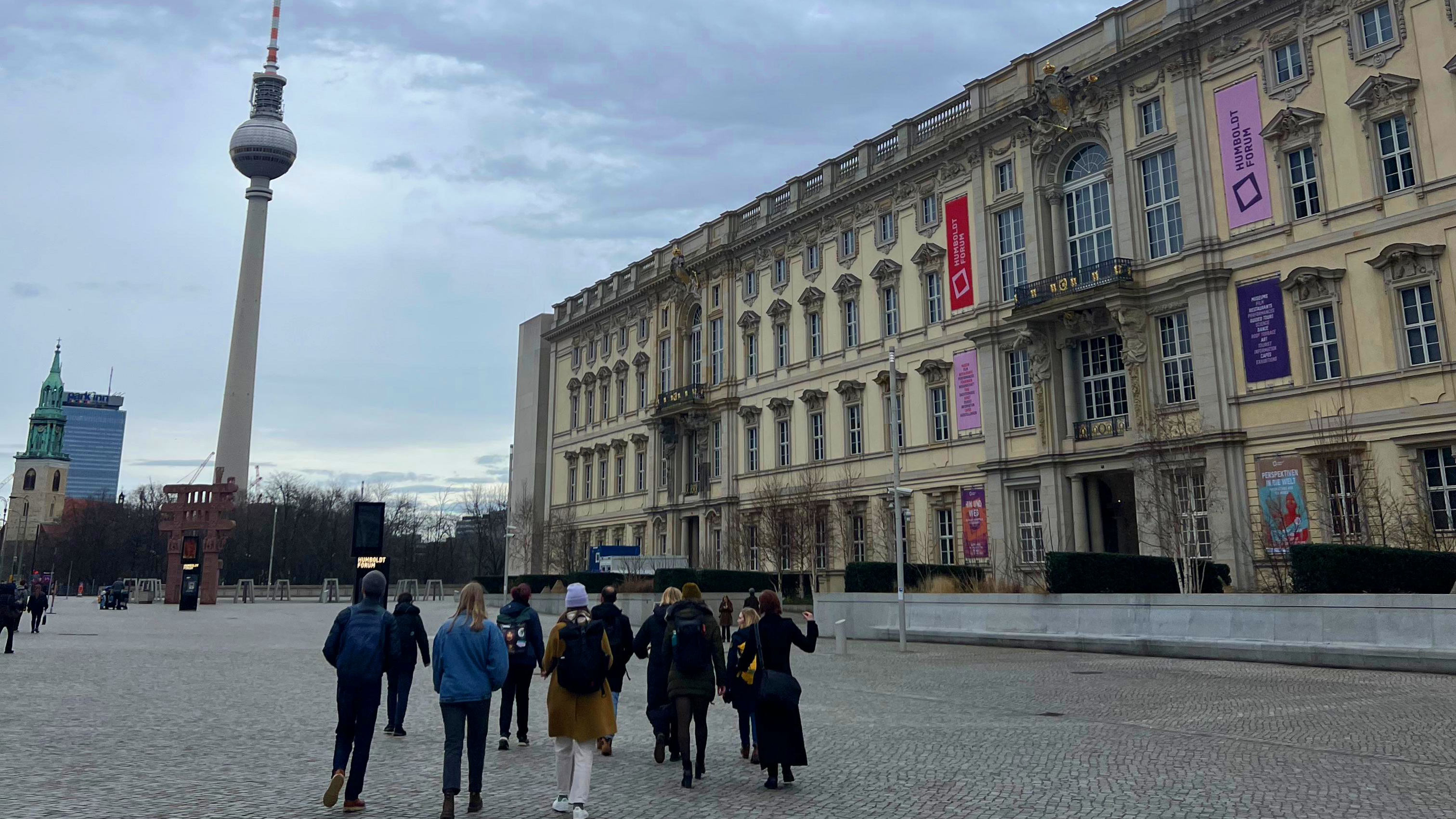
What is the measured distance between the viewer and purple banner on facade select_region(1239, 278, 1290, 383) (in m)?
32.7

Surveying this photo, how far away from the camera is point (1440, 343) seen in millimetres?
28984

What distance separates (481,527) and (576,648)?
113 meters

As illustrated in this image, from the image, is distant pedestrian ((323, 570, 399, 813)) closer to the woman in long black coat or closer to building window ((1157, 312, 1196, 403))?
the woman in long black coat

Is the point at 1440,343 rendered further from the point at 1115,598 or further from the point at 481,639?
the point at 481,639

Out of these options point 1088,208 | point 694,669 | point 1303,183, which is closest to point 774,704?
point 694,669

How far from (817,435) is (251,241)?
303ft

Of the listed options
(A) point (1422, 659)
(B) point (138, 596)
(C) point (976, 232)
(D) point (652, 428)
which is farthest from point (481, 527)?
(A) point (1422, 659)

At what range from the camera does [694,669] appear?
10258mm

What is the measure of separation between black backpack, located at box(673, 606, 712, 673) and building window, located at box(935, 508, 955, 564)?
34.0 meters

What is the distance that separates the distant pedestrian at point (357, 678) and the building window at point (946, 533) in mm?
36317

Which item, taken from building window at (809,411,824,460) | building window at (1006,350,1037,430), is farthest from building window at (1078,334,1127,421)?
building window at (809,411,824,460)

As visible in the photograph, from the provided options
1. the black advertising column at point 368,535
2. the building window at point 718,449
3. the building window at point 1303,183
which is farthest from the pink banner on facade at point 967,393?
the black advertising column at point 368,535

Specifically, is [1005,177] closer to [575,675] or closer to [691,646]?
[691,646]

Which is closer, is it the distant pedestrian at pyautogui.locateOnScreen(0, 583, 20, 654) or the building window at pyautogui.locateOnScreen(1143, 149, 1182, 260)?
the distant pedestrian at pyautogui.locateOnScreen(0, 583, 20, 654)
